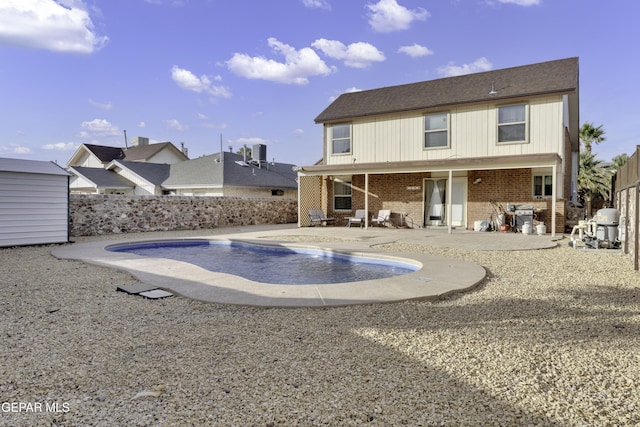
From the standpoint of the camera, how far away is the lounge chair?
18234mm

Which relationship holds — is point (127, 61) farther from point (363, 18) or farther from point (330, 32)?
point (363, 18)

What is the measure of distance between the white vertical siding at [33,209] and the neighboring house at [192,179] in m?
11.3

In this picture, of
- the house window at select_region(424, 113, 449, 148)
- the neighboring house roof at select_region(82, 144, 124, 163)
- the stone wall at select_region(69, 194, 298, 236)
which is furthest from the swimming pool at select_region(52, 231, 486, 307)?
the neighboring house roof at select_region(82, 144, 124, 163)

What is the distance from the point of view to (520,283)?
6562 millimetres

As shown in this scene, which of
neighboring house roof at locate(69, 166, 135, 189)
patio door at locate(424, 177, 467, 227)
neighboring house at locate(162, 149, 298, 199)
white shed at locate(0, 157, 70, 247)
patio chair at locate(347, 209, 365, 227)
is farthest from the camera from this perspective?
neighboring house roof at locate(69, 166, 135, 189)

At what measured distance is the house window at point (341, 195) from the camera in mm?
19094

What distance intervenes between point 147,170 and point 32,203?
50.9 feet

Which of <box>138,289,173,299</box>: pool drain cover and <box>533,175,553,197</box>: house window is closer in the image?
<box>138,289,173,299</box>: pool drain cover

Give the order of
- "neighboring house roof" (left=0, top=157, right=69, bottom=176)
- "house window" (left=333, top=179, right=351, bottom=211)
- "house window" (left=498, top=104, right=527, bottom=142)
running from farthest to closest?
1. "house window" (left=333, top=179, right=351, bottom=211)
2. "house window" (left=498, top=104, right=527, bottom=142)
3. "neighboring house roof" (left=0, top=157, right=69, bottom=176)

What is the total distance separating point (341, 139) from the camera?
18953 mm

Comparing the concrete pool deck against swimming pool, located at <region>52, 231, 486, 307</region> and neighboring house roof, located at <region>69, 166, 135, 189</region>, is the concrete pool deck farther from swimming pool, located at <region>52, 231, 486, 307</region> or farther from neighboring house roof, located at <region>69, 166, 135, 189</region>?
neighboring house roof, located at <region>69, 166, 135, 189</region>

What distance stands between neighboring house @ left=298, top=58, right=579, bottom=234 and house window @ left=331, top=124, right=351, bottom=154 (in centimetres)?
5

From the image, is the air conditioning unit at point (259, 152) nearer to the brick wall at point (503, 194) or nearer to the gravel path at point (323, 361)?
the brick wall at point (503, 194)

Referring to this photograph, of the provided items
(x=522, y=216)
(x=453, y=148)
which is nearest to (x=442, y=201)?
(x=453, y=148)
